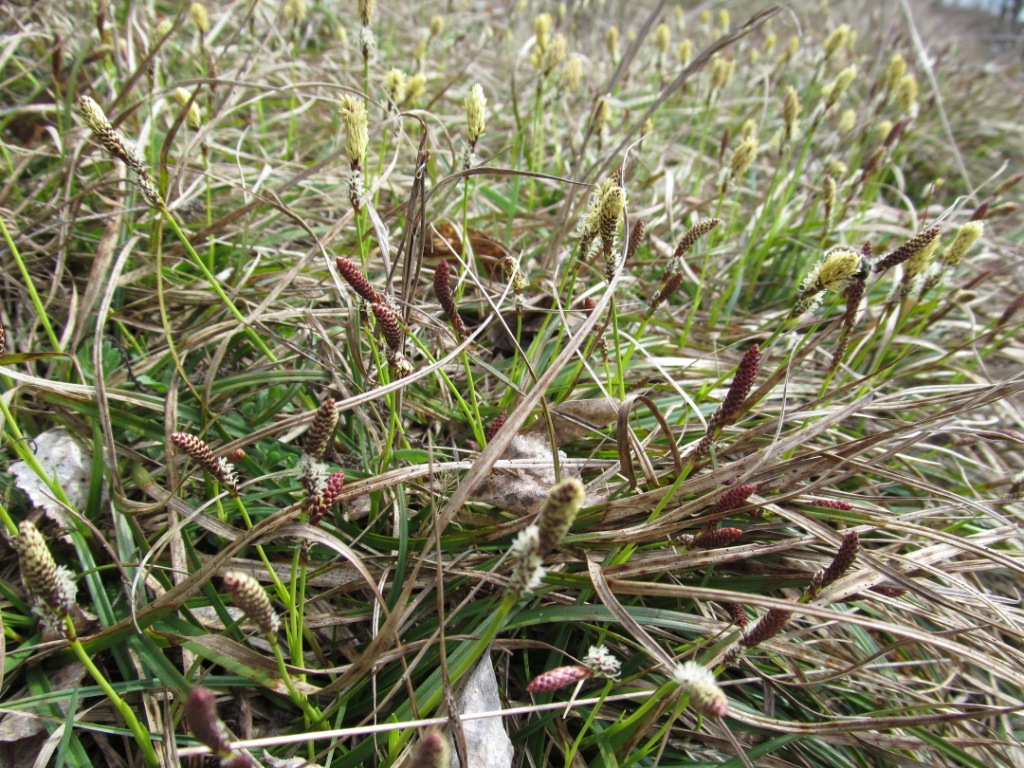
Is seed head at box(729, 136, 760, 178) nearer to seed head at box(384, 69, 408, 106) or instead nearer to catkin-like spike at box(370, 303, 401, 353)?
seed head at box(384, 69, 408, 106)

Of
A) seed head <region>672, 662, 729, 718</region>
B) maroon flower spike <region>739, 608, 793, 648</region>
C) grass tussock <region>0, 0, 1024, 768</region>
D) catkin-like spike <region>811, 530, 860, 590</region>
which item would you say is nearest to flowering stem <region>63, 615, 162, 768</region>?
grass tussock <region>0, 0, 1024, 768</region>

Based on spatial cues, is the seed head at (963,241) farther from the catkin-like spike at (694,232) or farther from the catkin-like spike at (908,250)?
the catkin-like spike at (694,232)

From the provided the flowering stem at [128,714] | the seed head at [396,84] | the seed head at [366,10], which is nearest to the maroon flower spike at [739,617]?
the flowering stem at [128,714]

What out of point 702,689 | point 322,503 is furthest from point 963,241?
point 322,503

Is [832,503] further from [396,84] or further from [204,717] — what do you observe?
[396,84]

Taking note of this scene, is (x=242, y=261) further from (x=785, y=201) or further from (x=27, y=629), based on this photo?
(x=785, y=201)

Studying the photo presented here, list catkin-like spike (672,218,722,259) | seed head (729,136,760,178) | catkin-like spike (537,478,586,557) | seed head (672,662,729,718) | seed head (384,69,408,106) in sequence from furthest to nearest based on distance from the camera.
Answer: seed head (384,69,408,106)
seed head (729,136,760,178)
catkin-like spike (672,218,722,259)
seed head (672,662,729,718)
catkin-like spike (537,478,586,557)
